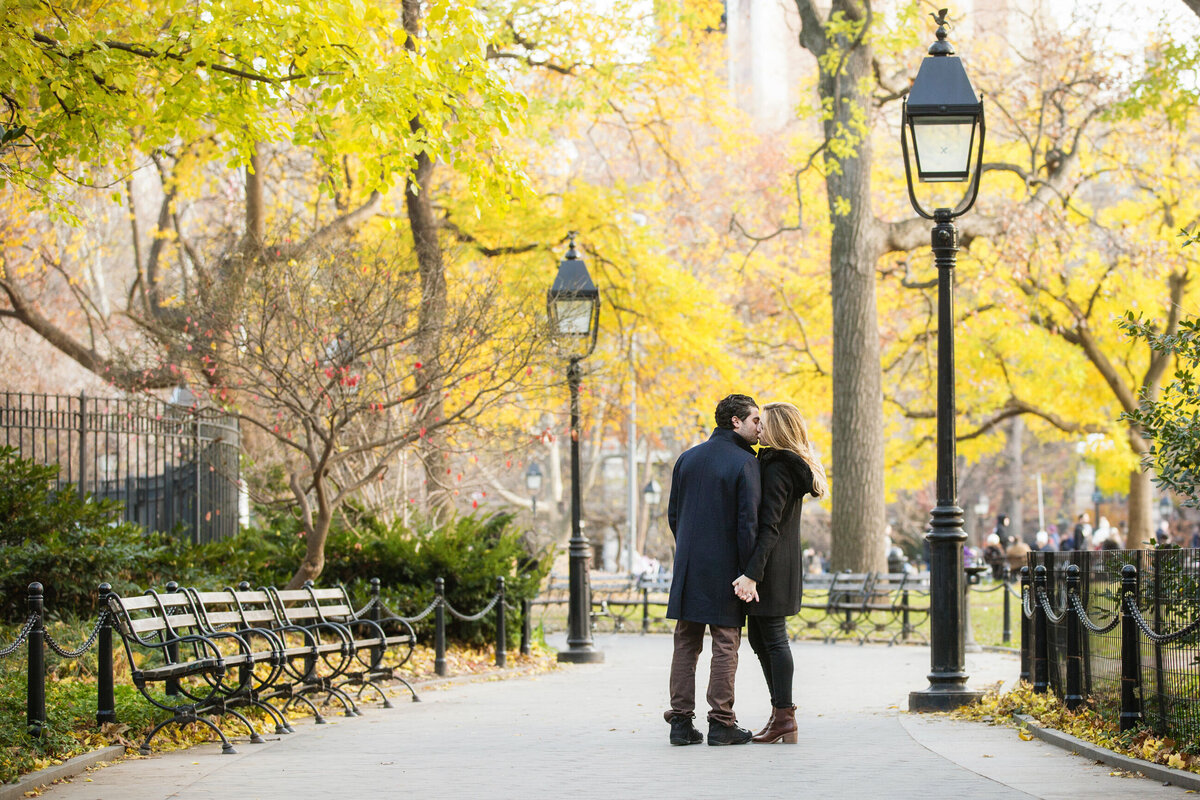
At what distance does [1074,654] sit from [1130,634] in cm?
121

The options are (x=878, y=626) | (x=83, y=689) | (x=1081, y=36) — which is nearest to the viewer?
(x=83, y=689)

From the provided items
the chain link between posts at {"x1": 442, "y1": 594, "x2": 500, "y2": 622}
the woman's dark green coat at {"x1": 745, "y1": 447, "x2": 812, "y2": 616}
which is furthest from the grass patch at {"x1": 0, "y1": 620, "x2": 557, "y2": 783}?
the woman's dark green coat at {"x1": 745, "y1": 447, "x2": 812, "y2": 616}

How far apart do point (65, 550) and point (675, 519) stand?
6447mm

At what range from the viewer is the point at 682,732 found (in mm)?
7934

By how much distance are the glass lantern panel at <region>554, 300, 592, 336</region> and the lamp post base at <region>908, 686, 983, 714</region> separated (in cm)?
588

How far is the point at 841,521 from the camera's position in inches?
845

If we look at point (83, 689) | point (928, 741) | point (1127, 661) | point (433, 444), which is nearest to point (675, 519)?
point (928, 741)

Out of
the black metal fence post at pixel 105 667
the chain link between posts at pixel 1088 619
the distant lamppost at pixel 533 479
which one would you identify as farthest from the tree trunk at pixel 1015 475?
the black metal fence post at pixel 105 667

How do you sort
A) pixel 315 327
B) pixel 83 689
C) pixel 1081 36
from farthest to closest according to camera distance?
pixel 1081 36 → pixel 315 327 → pixel 83 689

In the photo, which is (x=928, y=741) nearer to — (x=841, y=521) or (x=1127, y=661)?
(x=1127, y=661)

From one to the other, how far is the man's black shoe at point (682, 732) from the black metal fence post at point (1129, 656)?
2.33 metres

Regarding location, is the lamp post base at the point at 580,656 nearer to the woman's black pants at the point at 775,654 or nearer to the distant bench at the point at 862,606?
the distant bench at the point at 862,606

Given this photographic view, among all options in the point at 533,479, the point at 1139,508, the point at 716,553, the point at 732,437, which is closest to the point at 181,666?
the point at 716,553

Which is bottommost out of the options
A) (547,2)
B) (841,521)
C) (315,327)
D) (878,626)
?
(878,626)
